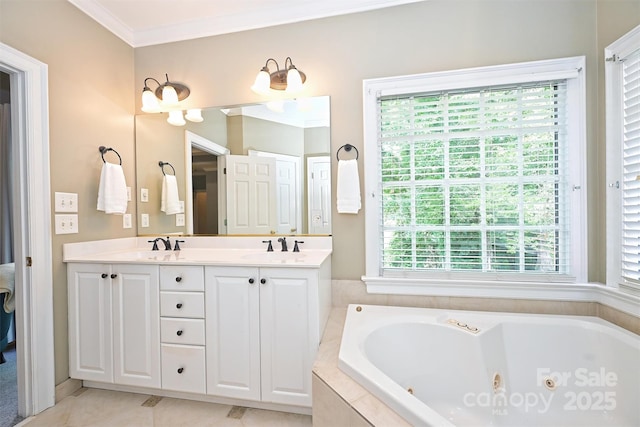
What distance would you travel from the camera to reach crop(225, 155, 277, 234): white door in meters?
2.12

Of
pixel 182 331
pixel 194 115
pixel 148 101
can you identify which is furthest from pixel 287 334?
pixel 148 101

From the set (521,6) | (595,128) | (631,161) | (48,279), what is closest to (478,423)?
(631,161)

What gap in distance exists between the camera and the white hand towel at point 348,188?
1878 millimetres

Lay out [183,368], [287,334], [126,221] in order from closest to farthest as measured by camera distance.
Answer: [287,334] < [183,368] < [126,221]

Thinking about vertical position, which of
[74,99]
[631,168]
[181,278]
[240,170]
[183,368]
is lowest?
[183,368]

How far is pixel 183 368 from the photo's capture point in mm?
1684

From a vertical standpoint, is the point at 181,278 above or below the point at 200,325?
above

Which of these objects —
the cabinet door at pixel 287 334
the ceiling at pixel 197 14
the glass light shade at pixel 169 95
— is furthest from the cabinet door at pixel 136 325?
the ceiling at pixel 197 14

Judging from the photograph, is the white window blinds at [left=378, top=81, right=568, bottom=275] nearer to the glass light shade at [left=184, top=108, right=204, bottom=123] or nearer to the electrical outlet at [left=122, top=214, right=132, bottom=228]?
the glass light shade at [left=184, top=108, right=204, bottom=123]

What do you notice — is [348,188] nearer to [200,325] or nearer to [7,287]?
[200,325]

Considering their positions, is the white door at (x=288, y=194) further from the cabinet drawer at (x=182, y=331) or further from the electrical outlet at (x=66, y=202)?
the electrical outlet at (x=66, y=202)

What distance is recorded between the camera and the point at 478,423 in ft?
4.55

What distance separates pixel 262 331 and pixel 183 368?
1.79 feet

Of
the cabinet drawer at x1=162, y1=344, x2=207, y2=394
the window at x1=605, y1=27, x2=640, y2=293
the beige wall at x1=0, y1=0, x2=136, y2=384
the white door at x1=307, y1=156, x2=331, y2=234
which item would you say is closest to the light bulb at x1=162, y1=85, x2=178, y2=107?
the beige wall at x1=0, y1=0, x2=136, y2=384
